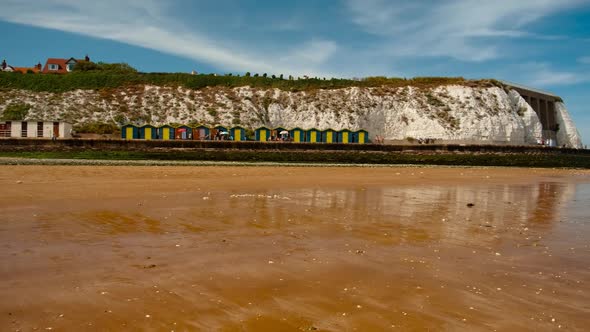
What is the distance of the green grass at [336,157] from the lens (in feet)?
128

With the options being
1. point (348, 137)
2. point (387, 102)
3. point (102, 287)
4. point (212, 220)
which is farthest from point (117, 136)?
point (102, 287)

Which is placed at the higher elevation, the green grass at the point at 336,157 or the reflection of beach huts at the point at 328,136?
the reflection of beach huts at the point at 328,136

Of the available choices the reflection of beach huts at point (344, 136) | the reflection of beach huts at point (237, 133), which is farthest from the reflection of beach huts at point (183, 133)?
the reflection of beach huts at point (344, 136)

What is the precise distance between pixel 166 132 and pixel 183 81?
22.6m

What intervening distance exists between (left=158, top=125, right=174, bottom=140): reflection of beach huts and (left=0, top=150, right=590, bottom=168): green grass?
43.4 ft

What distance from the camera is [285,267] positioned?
6.84 meters

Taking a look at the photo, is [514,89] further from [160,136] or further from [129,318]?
[129,318]

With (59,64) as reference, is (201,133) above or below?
below

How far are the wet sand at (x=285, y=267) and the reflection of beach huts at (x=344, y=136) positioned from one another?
4482 cm

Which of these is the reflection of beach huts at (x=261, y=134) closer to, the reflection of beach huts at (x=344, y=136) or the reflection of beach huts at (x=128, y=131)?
the reflection of beach huts at (x=344, y=136)

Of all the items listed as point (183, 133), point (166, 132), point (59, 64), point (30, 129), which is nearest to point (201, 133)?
point (183, 133)

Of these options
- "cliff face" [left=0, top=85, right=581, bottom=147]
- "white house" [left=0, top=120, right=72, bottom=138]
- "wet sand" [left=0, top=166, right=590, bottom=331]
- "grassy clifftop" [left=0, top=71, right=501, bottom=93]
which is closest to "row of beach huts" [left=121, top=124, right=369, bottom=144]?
"white house" [left=0, top=120, right=72, bottom=138]

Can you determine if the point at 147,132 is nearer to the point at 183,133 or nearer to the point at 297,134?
the point at 183,133

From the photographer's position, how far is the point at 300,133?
58.1 m
